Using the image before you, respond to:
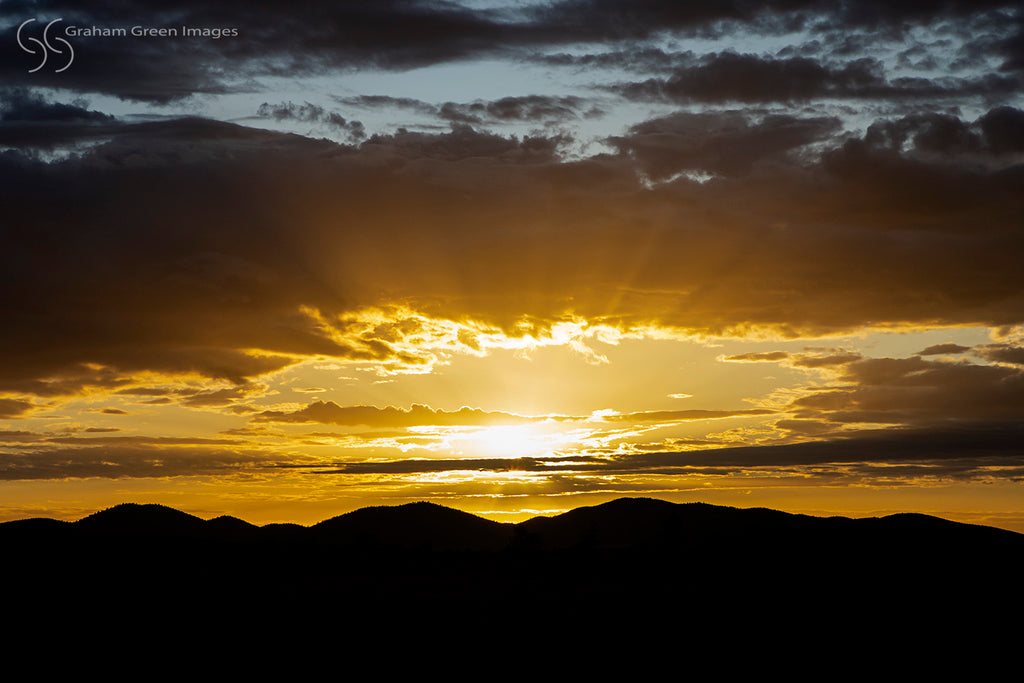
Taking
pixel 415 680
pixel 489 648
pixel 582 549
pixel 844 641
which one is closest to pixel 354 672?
pixel 415 680

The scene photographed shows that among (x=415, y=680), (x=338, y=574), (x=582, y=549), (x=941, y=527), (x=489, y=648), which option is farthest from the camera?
(x=941, y=527)

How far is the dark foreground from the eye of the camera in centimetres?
9100

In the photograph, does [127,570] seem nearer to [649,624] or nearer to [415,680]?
[415,680]

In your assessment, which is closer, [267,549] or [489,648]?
[489,648]

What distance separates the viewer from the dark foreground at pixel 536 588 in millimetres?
91000

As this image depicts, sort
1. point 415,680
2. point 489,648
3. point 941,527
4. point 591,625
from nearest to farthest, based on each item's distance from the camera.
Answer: point 415,680, point 489,648, point 591,625, point 941,527

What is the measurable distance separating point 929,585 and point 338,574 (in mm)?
81324

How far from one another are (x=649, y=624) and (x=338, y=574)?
5847 cm

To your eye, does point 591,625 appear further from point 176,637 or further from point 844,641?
point 176,637

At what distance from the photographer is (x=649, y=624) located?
9169 centimetres

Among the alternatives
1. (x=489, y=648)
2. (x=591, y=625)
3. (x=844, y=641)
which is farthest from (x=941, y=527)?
(x=489, y=648)

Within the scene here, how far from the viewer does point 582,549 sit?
16100 cm

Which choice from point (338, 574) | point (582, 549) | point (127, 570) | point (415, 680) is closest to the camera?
point (415, 680)

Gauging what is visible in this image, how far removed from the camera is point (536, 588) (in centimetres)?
11375
